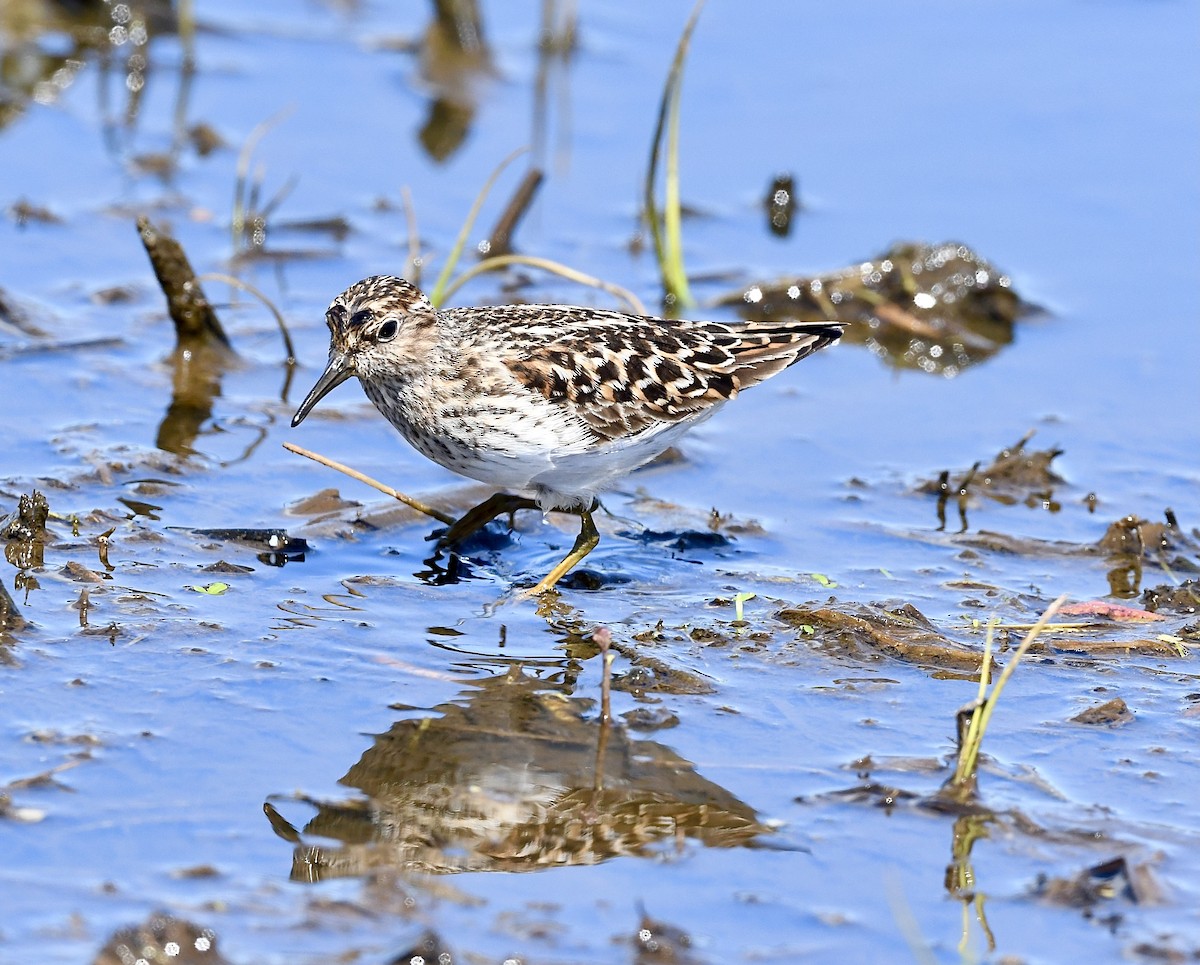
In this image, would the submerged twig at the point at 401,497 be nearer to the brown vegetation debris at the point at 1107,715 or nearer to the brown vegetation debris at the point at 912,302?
the brown vegetation debris at the point at 1107,715

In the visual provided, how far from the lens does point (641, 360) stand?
788cm

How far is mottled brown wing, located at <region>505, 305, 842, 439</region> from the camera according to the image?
7.57 metres

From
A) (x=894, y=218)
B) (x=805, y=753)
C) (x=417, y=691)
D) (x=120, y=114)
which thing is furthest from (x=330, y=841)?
(x=120, y=114)

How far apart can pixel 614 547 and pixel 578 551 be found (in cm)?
39

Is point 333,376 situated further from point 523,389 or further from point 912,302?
point 912,302

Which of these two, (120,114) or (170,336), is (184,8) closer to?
(120,114)

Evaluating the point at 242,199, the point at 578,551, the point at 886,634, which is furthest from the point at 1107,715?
the point at 242,199

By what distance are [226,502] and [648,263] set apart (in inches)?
165

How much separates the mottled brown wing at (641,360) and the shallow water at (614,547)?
68 centimetres

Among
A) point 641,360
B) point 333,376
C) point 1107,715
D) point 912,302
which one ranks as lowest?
point 1107,715

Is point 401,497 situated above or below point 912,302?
below

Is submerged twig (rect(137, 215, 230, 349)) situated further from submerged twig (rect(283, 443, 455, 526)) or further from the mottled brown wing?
the mottled brown wing

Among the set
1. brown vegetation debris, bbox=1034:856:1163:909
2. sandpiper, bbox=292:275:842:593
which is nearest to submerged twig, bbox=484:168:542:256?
sandpiper, bbox=292:275:842:593

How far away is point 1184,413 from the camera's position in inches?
381
